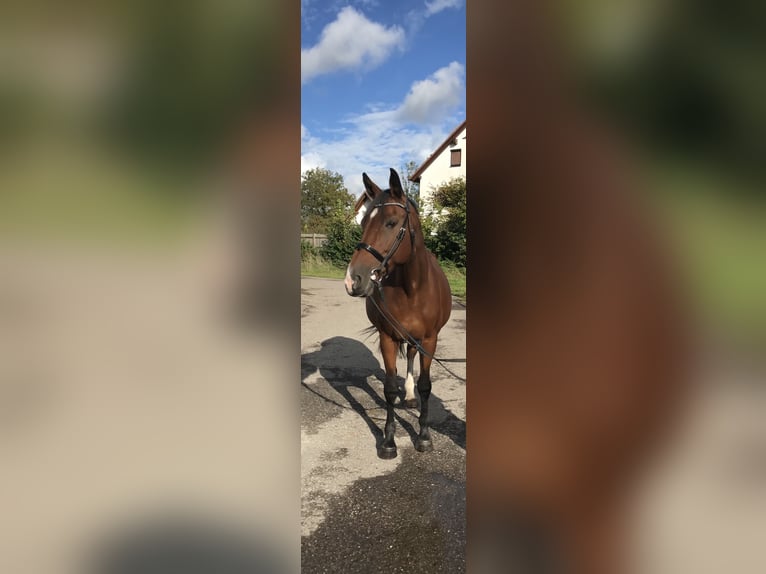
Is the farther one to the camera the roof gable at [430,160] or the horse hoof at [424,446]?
the roof gable at [430,160]

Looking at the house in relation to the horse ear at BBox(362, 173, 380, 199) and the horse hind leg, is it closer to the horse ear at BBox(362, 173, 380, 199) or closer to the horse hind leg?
the horse hind leg

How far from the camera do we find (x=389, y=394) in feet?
12.3

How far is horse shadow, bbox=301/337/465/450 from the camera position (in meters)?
4.22

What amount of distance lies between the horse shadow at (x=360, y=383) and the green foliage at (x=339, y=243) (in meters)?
13.7

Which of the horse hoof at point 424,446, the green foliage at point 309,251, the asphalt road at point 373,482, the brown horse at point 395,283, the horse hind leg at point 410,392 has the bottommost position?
the asphalt road at point 373,482

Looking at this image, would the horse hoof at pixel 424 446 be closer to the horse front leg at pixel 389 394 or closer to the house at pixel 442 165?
the horse front leg at pixel 389 394

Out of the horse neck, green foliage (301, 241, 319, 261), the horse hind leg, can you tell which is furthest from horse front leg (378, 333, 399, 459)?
green foliage (301, 241, 319, 261)

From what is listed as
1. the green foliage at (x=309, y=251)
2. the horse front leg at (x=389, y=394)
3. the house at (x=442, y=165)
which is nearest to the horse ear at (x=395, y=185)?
the horse front leg at (x=389, y=394)
